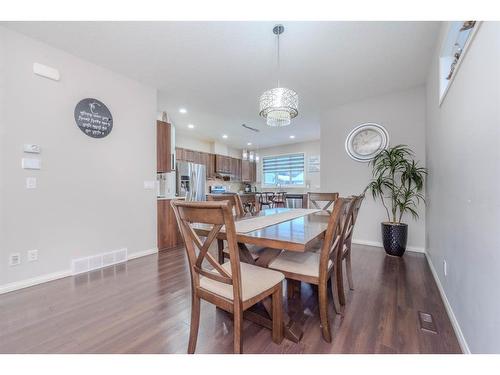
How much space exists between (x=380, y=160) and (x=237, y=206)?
8.42 ft

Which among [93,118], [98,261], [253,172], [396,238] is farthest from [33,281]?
[253,172]

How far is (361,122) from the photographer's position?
3812 millimetres

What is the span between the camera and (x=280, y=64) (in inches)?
107

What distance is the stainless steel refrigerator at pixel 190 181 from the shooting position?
479 cm

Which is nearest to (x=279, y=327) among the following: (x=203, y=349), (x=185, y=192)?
(x=203, y=349)

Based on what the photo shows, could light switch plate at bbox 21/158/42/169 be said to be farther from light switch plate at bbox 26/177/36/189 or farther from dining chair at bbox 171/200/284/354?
dining chair at bbox 171/200/284/354

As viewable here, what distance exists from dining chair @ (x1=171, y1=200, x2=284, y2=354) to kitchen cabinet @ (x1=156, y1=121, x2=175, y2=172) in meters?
2.63

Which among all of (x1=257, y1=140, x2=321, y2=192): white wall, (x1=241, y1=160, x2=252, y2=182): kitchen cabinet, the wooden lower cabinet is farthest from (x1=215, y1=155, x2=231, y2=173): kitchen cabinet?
the wooden lower cabinet

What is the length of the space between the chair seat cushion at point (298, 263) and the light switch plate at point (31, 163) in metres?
2.61

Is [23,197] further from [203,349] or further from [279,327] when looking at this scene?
[279,327]

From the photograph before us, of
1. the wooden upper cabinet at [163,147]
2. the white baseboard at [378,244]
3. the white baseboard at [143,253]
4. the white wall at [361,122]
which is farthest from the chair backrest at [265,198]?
the white baseboard at [143,253]

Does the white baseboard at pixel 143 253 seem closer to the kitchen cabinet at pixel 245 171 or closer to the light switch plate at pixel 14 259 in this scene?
the light switch plate at pixel 14 259

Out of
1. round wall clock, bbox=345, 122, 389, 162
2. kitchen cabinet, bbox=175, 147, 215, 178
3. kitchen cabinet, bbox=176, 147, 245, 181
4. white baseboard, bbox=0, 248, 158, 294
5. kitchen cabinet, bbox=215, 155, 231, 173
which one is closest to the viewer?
white baseboard, bbox=0, 248, 158, 294

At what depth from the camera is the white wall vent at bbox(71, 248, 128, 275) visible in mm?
2513
